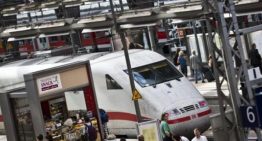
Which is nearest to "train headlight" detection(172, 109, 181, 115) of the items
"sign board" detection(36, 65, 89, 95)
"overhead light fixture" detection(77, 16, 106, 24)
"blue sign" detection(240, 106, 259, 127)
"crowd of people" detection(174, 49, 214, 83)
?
"sign board" detection(36, 65, 89, 95)

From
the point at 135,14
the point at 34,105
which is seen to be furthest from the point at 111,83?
the point at 135,14

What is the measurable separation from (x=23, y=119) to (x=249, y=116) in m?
6.32

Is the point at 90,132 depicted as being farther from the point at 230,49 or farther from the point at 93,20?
the point at 93,20

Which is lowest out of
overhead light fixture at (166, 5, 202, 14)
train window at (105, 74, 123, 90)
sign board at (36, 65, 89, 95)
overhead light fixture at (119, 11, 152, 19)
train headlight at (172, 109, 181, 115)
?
train headlight at (172, 109, 181, 115)

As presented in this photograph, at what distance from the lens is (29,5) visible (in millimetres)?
37062

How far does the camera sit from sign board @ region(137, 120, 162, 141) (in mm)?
16203

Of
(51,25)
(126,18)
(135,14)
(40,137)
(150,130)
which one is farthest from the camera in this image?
(51,25)

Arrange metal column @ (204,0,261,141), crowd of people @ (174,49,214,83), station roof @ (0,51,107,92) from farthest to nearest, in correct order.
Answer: crowd of people @ (174,49,214,83), station roof @ (0,51,107,92), metal column @ (204,0,261,141)

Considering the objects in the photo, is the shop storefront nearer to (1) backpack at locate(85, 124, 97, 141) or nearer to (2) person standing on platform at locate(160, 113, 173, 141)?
(1) backpack at locate(85, 124, 97, 141)

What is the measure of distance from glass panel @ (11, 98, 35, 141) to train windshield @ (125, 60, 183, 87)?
4.31 m

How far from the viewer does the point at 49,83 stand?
17.3 m

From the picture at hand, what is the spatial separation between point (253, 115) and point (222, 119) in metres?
0.97

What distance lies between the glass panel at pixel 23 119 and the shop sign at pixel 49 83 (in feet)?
2.49

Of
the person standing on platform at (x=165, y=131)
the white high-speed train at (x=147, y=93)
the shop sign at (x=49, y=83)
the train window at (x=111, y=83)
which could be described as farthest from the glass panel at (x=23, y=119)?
the train window at (x=111, y=83)
